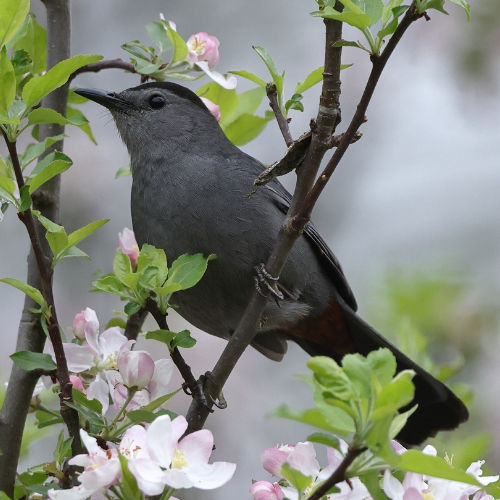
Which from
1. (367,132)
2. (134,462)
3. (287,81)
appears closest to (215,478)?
(134,462)

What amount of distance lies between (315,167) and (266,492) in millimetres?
831

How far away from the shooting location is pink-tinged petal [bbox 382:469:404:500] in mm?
1779

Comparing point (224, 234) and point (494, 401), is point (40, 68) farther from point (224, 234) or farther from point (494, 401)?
point (494, 401)

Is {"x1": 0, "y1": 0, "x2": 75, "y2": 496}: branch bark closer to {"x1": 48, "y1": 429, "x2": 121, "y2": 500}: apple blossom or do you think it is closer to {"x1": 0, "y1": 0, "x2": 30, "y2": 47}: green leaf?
{"x1": 0, "y1": 0, "x2": 30, "y2": 47}: green leaf

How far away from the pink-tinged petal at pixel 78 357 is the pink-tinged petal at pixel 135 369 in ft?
0.78

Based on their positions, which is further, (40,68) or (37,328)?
(40,68)

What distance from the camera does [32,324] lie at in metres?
2.80

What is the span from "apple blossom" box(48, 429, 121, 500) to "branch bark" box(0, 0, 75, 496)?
72 cm

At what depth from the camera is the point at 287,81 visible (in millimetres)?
8125

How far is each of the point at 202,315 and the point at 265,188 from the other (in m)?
0.57

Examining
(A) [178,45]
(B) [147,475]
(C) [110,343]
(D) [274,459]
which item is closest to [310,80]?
(A) [178,45]

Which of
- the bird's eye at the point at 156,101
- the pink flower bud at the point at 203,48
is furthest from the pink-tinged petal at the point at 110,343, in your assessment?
the bird's eye at the point at 156,101

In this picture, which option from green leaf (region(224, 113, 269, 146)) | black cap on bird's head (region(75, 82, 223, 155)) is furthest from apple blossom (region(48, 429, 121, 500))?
black cap on bird's head (region(75, 82, 223, 155))

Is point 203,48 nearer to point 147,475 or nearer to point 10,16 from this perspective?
point 10,16
